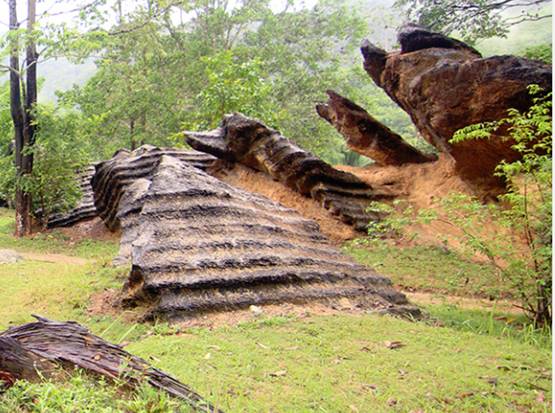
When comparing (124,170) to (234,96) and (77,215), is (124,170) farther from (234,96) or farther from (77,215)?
(234,96)

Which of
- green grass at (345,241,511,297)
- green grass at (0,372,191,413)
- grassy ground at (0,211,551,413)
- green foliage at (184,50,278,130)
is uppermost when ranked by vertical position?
green foliage at (184,50,278,130)

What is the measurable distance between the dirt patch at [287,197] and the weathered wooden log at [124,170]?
62 cm

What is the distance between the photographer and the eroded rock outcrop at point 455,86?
352 inches

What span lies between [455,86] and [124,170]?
278 inches

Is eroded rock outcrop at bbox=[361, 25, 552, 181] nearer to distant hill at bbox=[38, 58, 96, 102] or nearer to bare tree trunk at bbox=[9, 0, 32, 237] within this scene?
bare tree trunk at bbox=[9, 0, 32, 237]

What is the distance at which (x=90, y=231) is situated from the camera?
1310 centimetres

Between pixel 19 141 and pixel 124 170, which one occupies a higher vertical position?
pixel 19 141

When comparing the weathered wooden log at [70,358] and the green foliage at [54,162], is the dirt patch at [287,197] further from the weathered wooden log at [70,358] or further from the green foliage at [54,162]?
the weathered wooden log at [70,358]

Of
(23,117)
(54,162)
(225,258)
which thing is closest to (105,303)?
(225,258)

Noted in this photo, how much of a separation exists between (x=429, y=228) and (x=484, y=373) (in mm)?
7583

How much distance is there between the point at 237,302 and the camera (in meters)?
4.73

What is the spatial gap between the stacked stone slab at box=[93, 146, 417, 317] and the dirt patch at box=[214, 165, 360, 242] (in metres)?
3.33

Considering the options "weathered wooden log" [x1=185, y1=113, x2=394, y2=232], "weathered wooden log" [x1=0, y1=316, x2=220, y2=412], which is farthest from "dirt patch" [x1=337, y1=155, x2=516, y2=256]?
"weathered wooden log" [x1=0, y1=316, x2=220, y2=412]

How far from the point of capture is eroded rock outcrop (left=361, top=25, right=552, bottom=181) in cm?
895
